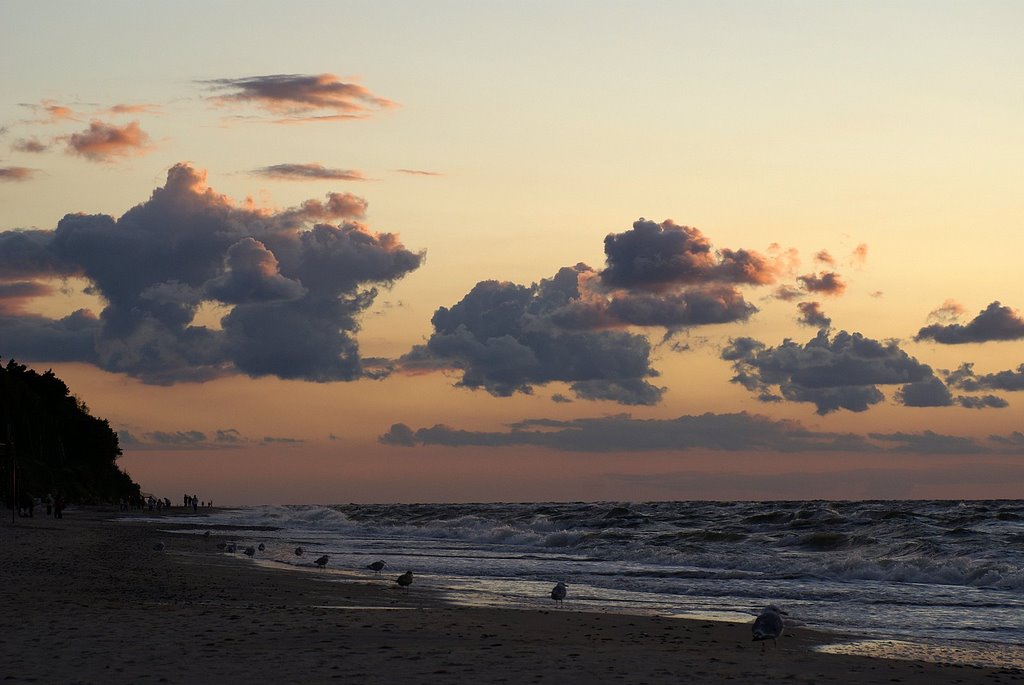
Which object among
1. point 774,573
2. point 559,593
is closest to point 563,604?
point 559,593

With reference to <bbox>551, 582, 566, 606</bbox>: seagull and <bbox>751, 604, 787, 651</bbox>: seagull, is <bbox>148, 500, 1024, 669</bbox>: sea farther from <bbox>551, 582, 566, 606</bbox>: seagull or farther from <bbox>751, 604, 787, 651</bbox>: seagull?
<bbox>751, 604, 787, 651</bbox>: seagull

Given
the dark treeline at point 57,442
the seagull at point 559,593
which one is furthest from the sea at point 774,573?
the dark treeline at point 57,442

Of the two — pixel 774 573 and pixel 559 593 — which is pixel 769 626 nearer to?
pixel 559 593

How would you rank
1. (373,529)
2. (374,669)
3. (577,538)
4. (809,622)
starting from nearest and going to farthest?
(374,669)
(809,622)
(577,538)
(373,529)

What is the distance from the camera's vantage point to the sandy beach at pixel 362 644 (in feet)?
43.0

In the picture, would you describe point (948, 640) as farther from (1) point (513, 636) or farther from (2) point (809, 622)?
(1) point (513, 636)

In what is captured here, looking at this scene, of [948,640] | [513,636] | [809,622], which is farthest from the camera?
[809,622]

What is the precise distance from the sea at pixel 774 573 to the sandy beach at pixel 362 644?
1.88m

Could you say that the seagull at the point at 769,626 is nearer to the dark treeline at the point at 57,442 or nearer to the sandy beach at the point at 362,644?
the sandy beach at the point at 362,644

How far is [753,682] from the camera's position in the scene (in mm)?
13445

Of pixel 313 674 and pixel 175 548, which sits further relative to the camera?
pixel 175 548

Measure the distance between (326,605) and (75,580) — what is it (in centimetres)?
734

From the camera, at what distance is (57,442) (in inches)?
5664

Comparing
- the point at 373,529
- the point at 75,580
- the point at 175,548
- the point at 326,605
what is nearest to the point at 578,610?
the point at 326,605
